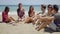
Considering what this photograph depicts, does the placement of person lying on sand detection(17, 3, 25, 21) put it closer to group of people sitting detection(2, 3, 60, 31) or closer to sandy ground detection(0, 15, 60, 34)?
group of people sitting detection(2, 3, 60, 31)

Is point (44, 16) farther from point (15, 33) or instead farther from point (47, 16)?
point (15, 33)

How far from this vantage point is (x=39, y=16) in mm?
2793

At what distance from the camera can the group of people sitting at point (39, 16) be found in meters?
2.69

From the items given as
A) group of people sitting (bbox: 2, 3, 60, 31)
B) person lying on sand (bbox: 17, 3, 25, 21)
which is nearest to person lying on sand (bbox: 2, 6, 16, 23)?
group of people sitting (bbox: 2, 3, 60, 31)

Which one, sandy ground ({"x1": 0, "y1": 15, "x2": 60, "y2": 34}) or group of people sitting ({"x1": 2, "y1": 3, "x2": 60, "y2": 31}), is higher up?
group of people sitting ({"x1": 2, "y1": 3, "x2": 60, "y2": 31})

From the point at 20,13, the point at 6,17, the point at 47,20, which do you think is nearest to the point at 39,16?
the point at 47,20

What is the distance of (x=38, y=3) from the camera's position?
286cm

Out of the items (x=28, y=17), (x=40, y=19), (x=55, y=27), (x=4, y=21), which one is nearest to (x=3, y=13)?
(x=4, y=21)

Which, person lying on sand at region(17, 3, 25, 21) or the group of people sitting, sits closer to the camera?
the group of people sitting

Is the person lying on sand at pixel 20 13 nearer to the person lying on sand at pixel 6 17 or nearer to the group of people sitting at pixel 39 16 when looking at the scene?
the group of people sitting at pixel 39 16

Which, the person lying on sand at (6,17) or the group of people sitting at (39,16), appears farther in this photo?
the person lying on sand at (6,17)

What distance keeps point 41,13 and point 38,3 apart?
0.46 feet

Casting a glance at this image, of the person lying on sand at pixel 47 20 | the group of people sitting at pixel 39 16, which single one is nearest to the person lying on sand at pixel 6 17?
the group of people sitting at pixel 39 16

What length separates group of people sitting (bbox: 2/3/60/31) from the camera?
2.69 m
